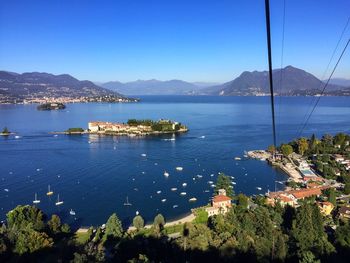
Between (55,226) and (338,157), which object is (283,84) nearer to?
(338,157)

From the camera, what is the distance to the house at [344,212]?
24.6ft

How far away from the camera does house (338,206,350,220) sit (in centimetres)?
750

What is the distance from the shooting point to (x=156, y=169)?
12727 mm

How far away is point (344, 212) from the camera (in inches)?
301

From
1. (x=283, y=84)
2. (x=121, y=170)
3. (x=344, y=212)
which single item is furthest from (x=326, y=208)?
(x=283, y=84)

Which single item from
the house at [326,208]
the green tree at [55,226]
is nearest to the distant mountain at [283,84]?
the house at [326,208]

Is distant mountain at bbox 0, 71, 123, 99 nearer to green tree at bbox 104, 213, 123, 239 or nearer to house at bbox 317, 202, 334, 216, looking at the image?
green tree at bbox 104, 213, 123, 239

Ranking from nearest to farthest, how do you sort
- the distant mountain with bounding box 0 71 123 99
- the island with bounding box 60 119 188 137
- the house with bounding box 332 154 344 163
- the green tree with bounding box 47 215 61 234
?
the green tree with bounding box 47 215 61 234
the house with bounding box 332 154 344 163
the island with bounding box 60 119 188 137
the distant mountain with bounding box 0 71 123 99

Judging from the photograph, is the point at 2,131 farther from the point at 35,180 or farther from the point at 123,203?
the point at 123,203

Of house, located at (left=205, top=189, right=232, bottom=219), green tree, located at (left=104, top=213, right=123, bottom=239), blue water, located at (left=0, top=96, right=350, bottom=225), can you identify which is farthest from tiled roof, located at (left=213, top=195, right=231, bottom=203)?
green tree, located at (left=104, top=213, right=123, bottom=239)

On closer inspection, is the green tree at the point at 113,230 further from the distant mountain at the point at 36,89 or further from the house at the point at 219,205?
the distant mountain at the point at 36,89

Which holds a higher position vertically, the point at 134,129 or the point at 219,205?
the point at 134,129

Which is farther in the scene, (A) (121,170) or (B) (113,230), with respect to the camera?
(A) (121,170)

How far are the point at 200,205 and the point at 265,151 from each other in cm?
769
